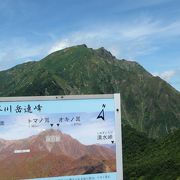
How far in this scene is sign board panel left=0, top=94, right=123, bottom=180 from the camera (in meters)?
8.25

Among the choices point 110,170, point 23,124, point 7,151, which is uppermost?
point 23,124

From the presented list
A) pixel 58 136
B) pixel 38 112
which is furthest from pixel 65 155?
pixel 38 112

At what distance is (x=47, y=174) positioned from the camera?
27.7ft

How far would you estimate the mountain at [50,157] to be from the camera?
822 centimetres

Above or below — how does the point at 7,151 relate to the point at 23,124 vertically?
below

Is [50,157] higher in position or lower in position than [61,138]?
lower

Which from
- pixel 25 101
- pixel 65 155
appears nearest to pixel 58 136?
pixel 65 155

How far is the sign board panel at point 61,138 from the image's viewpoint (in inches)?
325

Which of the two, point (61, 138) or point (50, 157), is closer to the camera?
point (50, 157)

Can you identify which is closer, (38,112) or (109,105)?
(38,112)

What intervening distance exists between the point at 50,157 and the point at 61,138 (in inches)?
17.2

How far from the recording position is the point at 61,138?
857 centimetres

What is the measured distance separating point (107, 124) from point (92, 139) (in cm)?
47

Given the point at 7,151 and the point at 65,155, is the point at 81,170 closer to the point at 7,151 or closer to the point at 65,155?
the point at 65,155
